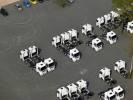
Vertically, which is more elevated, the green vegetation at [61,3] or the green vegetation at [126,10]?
the green vegetation at [61,3]

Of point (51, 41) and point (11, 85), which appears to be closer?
point (11, 85)

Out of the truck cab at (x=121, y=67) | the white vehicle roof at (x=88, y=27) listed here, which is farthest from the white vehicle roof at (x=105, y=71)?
the white vehicle roof at (x=88, y=27)

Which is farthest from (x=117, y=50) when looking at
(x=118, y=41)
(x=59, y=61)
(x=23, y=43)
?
(x=23, y=43)

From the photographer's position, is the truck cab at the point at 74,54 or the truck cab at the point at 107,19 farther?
the truck cab at the point at 107,19

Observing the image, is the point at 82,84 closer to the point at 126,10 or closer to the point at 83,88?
the point at 83,88

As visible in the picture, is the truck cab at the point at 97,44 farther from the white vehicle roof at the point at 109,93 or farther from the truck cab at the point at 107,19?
the white vehicle roof at the point at 109,93

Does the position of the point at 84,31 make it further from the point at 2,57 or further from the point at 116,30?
the point at 2,57

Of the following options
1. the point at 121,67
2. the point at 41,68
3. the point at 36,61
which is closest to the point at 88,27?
the point at 121,67

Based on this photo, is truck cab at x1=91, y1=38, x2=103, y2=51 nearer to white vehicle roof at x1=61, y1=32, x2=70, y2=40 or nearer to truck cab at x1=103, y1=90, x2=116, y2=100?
white vehicle roof at x1=61, y1=32, x2=70, y2=40
